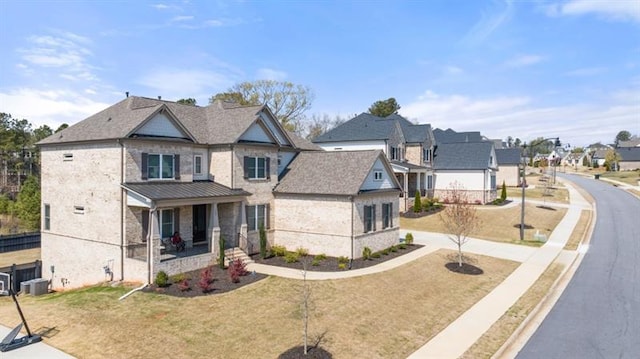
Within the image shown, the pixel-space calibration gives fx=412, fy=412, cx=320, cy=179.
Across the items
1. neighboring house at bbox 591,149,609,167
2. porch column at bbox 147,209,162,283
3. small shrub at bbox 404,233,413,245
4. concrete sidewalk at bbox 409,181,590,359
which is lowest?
concrete sidewalk at bbox 409,181,590,359

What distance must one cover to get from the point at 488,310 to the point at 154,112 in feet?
61.8

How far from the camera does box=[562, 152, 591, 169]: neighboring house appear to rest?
137 m

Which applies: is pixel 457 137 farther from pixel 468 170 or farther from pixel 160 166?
pixel 160 166

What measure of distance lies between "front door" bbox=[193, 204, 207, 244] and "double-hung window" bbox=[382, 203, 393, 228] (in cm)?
1157

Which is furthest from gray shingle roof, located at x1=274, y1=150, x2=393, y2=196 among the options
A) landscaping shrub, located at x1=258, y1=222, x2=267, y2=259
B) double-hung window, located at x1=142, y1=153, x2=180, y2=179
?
double-hung window, located at x1=142, y1=153, x2=180, y2=179

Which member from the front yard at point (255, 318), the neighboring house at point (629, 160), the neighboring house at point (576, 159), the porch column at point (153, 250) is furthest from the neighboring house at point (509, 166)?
the neighboring house at point (576, 159)

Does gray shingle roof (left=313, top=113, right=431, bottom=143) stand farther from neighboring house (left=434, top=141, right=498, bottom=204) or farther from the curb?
the curb

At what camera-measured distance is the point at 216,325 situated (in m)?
15.0

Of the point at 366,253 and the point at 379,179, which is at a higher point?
the point at 379,179

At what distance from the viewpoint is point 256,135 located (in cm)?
2675

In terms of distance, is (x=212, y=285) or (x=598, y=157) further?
(x=598, y=157)

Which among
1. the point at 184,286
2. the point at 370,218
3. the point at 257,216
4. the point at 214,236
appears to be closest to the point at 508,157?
the point at 370,218

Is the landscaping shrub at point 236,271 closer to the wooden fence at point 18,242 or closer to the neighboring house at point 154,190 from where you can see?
the neighboring house at point 154,190

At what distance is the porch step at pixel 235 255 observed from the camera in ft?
76.7
